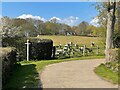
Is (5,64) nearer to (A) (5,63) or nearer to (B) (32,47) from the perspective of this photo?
(A) (5,63)

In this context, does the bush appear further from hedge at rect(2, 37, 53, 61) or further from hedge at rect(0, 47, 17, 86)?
hedge at rect(2, 37, 53, 61)

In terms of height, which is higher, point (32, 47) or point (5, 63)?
point (32, 47)

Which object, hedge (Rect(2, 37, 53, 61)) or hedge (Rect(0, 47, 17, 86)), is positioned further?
hedge (Rect(2, 37, 53, 61))

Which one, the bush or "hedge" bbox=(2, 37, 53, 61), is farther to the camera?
"hedge" bbox=(2, 37, 53, 61)

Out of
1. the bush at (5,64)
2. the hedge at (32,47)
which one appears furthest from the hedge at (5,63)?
the hedge at (32,47)

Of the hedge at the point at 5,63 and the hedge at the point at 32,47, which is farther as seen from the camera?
the hedge at the point at 32,47

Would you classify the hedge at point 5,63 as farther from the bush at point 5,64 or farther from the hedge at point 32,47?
the hedge at point 32,47

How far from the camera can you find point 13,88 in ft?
31.5

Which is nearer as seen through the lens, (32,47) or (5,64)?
(5,64)

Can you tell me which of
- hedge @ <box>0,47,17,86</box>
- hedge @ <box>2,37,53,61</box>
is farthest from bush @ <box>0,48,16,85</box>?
hedge @ <box>2,37,53,61</box>

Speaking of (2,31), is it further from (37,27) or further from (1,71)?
(37,27)

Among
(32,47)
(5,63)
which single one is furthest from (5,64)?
(32,47)

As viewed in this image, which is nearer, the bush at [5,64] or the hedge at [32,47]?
the bush at [5,64]

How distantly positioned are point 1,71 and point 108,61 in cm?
954
